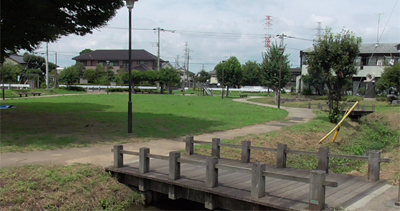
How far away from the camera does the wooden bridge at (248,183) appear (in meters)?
5.77

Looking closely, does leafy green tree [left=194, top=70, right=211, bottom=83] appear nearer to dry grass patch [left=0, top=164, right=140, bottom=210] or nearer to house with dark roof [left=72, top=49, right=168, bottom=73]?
house with dark roof [left=72, top=49, right=168, bottom=73]

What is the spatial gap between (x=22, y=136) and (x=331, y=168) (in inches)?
437

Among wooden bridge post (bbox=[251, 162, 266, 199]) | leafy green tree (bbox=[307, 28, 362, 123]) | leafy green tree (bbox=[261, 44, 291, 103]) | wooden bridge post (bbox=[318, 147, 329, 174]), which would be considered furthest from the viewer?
leafy green tree (bbox=[261, 44, 291, 103])

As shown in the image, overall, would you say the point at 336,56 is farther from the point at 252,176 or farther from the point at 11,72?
the point at 11,72

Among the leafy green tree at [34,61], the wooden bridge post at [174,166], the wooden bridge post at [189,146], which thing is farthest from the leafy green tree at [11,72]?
the wooden bridge post at [174,166]

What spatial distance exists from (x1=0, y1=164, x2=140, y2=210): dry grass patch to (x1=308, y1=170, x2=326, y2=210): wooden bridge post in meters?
4.10

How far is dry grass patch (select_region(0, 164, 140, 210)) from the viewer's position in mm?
6547

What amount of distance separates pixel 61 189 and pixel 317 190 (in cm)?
500

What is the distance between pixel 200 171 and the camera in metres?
8.01

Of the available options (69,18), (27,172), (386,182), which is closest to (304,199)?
(386,182)

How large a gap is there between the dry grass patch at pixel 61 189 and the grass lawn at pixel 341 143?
3888 millimetres

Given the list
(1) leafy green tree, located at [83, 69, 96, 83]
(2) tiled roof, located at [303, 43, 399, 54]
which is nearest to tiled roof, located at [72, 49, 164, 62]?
(1) leafy green tree, located at [83, 69, 96, 83]

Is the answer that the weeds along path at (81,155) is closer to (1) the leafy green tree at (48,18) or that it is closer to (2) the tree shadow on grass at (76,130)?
(2) the tree shadow on grass at (76,130)

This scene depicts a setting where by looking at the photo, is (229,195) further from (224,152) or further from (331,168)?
(331,168)
